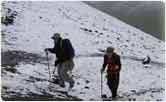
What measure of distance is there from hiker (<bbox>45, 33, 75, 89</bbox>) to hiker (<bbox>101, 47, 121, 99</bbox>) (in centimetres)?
100

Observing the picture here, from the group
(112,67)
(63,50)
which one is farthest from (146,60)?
(63,50)

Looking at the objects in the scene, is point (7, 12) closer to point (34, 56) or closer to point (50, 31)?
point (50, 31)

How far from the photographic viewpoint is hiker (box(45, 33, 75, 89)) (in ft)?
48.4

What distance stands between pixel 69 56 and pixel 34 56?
3869mm

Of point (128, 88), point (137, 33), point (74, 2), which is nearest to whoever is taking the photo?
point (128, 88)

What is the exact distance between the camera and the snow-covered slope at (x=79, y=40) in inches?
628

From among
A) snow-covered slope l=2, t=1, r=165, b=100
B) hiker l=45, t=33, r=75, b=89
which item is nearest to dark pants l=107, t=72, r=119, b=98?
snow-covered slope l=2, t=1, r=165, b=100

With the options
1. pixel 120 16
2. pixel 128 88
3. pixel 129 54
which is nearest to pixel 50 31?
pixel 129 54

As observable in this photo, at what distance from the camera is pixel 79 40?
23.2m

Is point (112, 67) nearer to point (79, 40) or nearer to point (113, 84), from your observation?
point (113, 84)

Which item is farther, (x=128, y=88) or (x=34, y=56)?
(x=34, y=56)

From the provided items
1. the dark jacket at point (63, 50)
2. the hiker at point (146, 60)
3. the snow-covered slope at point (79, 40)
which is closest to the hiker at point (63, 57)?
the dark jacket at point (63, 50)

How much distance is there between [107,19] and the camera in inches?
1203

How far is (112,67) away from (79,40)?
8.70 m
